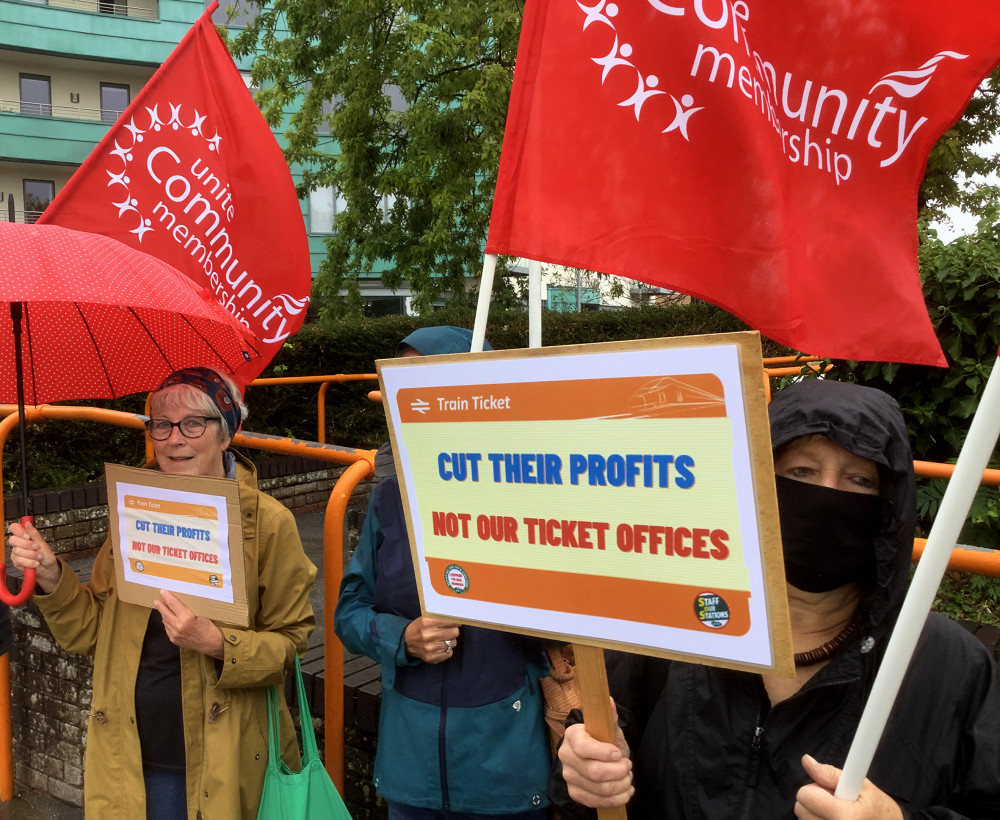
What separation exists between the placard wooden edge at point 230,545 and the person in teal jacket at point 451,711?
1.00 feet

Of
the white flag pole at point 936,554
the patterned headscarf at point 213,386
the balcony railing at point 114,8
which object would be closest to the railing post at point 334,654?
the patterned headscarf at point 213,386

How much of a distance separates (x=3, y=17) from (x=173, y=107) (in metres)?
25.1

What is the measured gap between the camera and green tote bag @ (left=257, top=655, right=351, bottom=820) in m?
2.26

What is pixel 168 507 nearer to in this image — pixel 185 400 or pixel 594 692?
pixel 185 400

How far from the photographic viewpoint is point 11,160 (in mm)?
24734

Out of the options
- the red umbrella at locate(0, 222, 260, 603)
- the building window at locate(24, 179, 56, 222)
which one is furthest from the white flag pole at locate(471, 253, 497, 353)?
the building window at locate(24, 179, 56, 222)

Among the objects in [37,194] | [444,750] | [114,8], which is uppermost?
[114,8]

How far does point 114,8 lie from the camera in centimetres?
2597

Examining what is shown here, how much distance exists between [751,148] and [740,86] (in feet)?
0.46

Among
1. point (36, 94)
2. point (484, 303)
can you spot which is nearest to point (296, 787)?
point (484, 303)

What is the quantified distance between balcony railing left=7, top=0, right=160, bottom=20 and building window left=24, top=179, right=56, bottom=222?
17.0 ft

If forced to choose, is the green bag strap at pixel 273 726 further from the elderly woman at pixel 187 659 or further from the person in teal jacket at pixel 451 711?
the person in teal jacket at pixel 451 711

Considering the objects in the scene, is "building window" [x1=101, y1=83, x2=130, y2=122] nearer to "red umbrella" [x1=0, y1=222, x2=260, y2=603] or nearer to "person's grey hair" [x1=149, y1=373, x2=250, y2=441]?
"red umbrella" [x1=0, y1=222, x2=260, y2=603]

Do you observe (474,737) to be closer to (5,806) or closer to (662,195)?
(662,195)
